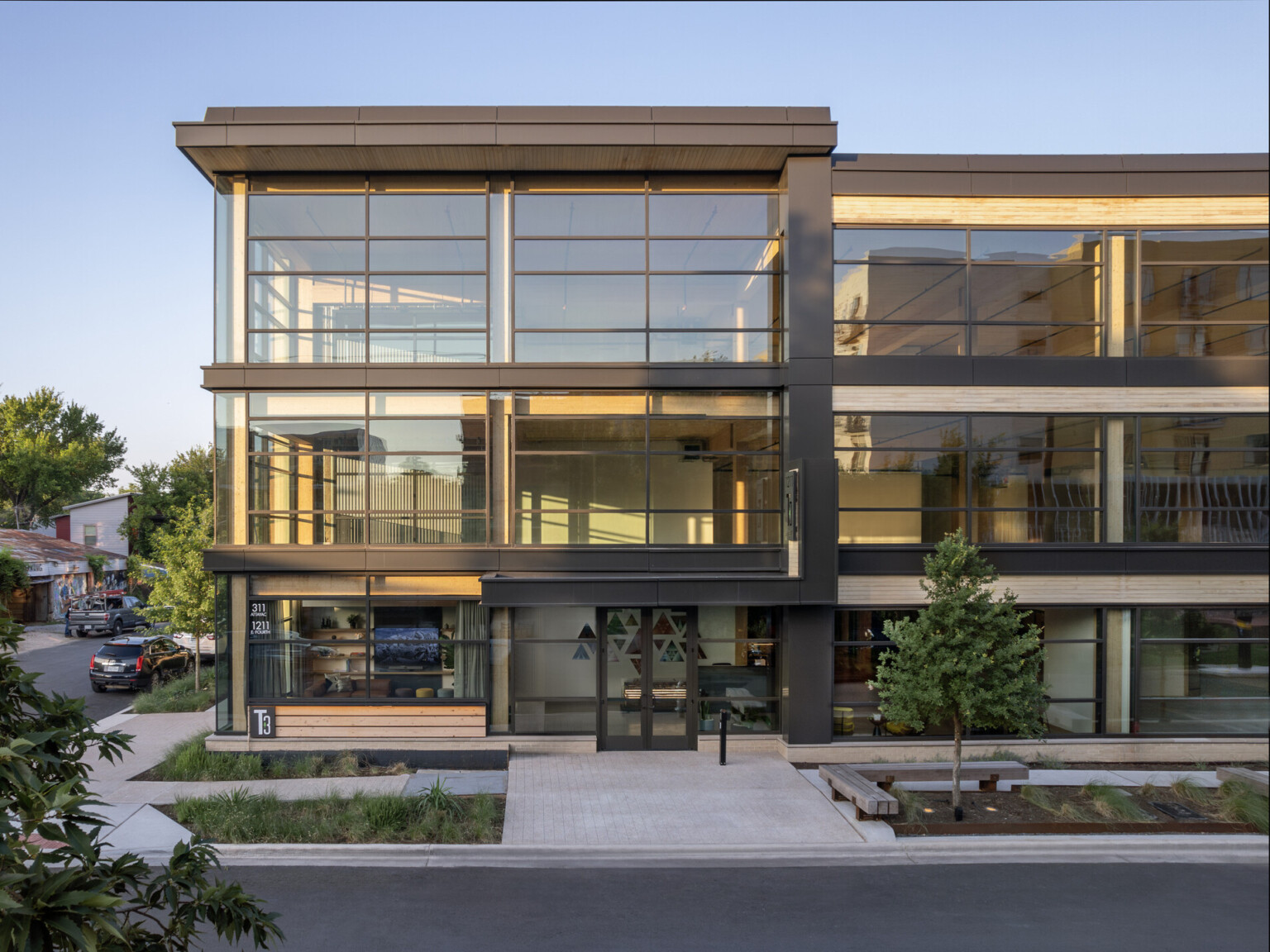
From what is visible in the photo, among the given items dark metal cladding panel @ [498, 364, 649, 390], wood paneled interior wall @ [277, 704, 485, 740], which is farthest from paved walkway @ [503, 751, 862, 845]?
dark metal cladding panel @ [498, 364, 649, 390]

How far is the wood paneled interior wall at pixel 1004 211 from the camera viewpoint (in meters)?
15.6

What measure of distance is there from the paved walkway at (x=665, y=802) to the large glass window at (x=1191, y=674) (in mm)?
7566

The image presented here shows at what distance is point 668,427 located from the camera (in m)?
16.1

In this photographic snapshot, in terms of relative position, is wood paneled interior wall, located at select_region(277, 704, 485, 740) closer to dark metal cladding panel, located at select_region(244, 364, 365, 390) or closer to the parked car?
dark metal cladding panel, located at select_region(244, 364, 365, 390)

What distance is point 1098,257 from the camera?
15664 mm

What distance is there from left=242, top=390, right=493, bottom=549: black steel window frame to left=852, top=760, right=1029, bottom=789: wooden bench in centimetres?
838

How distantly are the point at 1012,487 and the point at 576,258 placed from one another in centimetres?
1002

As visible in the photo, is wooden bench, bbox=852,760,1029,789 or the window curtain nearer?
wooden bench, bbox=852,760,1029,789

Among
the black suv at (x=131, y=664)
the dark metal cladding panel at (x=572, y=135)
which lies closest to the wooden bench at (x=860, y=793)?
the dark metal cladding panel at (x=572, y=135)

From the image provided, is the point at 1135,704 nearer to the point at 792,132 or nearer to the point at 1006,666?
the point at 1006,666

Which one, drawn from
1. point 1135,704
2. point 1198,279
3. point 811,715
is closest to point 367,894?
point 811,715

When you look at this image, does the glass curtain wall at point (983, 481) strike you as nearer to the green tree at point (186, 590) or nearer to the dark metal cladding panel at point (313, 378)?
the dark metal cladding panel at point (313, 378)

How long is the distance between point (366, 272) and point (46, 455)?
5369 cm

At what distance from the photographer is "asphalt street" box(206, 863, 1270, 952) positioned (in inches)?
341
